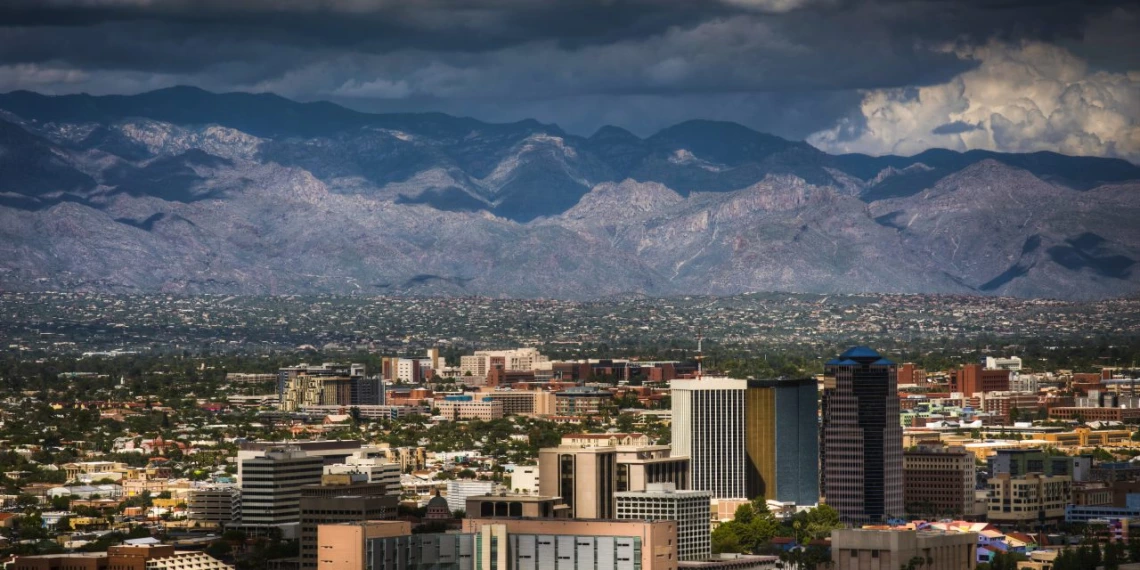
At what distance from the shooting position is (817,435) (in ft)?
443

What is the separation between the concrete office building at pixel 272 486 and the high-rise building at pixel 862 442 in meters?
22.3

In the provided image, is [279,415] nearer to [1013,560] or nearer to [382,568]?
[1013,560]

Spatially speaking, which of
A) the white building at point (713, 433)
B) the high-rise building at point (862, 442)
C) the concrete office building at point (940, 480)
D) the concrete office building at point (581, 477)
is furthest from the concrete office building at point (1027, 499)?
the concrete office building at point (581, 477)

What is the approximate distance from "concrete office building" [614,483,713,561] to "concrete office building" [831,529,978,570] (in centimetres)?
866

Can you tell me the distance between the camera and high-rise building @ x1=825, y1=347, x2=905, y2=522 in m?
131

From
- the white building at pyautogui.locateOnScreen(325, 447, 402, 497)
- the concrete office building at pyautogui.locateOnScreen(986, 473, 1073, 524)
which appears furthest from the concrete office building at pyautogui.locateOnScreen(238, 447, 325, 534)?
the concrete office building at pyautogui.locateOnScreen(986, 473, 1073, 524)

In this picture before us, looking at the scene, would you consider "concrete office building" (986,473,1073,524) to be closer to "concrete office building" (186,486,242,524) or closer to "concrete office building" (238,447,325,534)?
"concrete office building" (238,447,325,534)

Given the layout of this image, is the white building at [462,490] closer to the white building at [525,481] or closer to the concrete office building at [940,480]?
the white building at [525,481]

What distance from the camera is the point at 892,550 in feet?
294

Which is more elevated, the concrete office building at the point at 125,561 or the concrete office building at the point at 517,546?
the concrete office building at the point at 517,546

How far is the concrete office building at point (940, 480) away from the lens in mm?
137875

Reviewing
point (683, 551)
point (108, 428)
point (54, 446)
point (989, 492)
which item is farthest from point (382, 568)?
point (108, 428)

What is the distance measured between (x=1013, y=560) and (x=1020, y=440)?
225ft

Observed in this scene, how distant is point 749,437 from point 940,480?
11.1 meters
